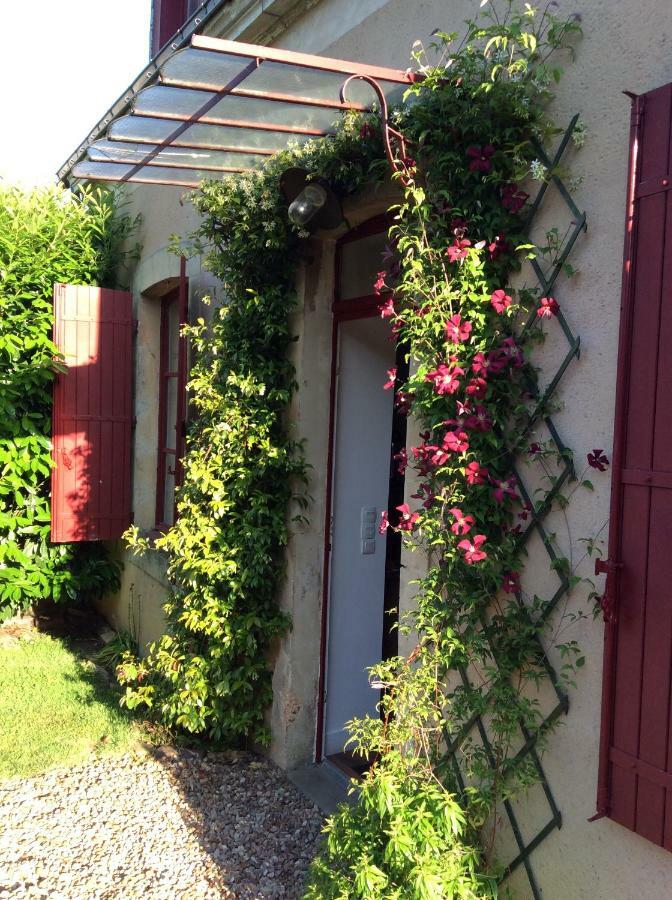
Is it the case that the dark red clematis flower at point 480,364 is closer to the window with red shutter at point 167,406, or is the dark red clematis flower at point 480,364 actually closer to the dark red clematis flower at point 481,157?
the dark red clematis flower at point 481,157

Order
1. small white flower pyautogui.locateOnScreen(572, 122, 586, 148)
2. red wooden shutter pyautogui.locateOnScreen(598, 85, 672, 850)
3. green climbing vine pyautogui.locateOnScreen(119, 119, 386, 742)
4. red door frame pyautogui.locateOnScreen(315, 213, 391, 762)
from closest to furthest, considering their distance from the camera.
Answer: red wooden shutter pyautogui.locateOnScreen(598, 85, 672, 850) < small white flower pyautogui.locateOnScreen(572, 122, 586, 148) < green climbing vine pyautogui.locateOnScreen(119, 119, 386, 742) < red door frame pyautogui.locateOnScreen(315, 213, 391, 762)

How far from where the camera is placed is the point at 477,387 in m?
2.48

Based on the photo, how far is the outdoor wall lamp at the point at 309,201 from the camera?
3.29m

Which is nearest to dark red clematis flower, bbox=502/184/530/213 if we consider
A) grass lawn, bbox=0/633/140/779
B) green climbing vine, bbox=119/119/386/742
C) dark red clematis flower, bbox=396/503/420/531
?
dark red clematis flower, bbox=396/503/420/531

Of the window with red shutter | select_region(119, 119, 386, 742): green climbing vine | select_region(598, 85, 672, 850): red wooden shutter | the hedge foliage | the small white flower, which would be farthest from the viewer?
the window with red shutter

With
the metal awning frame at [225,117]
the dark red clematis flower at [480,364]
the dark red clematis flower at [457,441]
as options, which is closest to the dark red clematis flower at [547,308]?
the dark red clematis flower at [480,364]

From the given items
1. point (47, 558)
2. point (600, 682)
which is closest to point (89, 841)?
point (600, 682)

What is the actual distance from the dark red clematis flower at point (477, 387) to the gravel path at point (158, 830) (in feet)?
6.99

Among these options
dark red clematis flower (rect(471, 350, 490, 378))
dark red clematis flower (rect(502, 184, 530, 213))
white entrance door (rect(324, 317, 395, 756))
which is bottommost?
white entrance door (rect(324, 317, 395, 756))

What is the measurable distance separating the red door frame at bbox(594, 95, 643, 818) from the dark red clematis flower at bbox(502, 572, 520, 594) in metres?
0.37

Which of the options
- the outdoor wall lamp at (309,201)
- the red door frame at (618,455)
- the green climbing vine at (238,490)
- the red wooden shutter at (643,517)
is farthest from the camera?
the green climbing vine at (238,490)

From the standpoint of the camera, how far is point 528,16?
2420 mm

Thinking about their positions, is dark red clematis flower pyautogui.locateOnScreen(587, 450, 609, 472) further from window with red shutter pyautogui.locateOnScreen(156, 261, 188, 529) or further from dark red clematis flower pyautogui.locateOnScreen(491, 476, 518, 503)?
window with red shutter pyautogui.locateOnScreen(156, 261, 188, 529)

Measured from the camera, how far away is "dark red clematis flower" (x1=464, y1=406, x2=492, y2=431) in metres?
2.49
